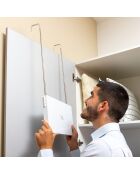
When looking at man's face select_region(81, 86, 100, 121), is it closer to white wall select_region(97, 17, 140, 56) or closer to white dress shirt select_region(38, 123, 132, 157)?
white dress shirt select_region(38, 123, 132, 157)

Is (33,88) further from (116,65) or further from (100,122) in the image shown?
(116,65)

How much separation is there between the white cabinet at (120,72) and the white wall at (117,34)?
11.1 inches

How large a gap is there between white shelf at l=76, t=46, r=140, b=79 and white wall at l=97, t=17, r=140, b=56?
279 millimetres

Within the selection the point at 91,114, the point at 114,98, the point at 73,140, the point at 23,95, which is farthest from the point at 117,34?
the point at 23,95

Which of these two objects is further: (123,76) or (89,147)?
(123,76)

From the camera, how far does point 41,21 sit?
1.56 metres

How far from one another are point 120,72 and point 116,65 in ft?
0.47

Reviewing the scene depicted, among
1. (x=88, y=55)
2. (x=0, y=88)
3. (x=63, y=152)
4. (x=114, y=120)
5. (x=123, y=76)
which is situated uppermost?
(x=88, y=55)

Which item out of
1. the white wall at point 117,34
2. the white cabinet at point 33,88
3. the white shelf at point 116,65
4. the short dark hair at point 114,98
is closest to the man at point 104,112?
the short dark hair at point 114,98

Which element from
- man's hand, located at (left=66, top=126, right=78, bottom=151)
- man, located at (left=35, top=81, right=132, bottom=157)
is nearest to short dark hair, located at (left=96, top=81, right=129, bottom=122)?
man, located at (left=35, top=81, right=132, bottom=157)

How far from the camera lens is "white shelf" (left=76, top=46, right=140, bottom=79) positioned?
5.20 ft
